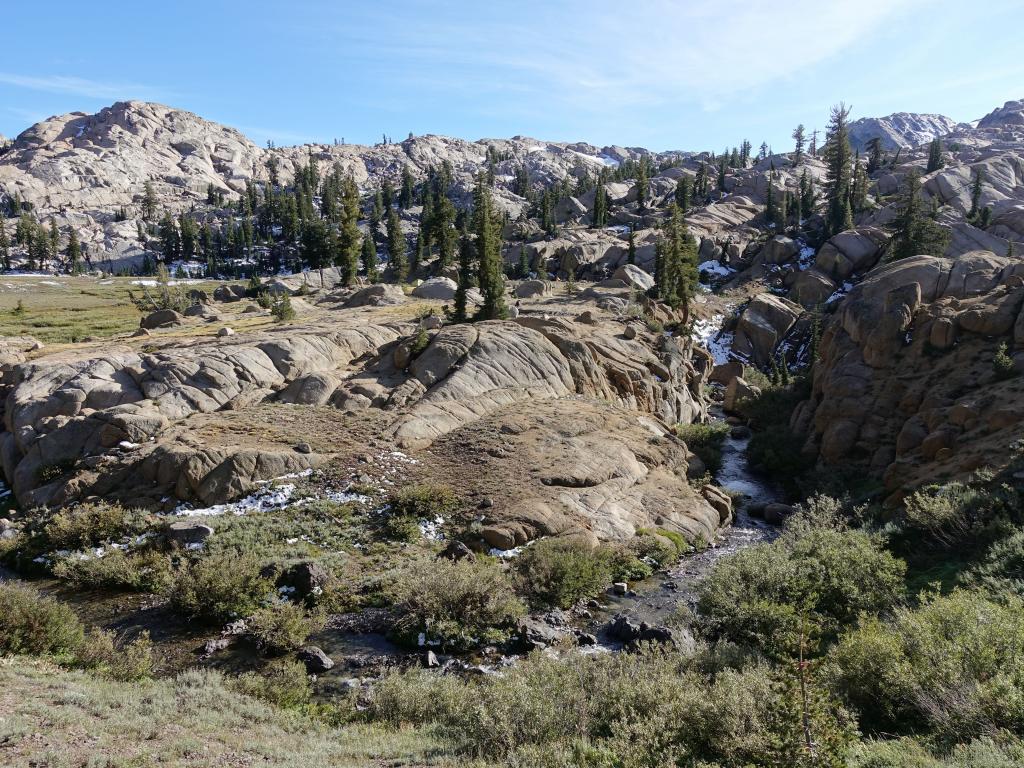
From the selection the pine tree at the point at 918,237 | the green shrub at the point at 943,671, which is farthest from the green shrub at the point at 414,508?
the pine tree at the point at 918,237

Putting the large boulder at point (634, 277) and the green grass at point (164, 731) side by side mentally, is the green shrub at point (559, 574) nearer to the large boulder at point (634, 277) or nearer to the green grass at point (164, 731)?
the green grass at point (164, 731)

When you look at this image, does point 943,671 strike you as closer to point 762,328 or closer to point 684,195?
point 762,328

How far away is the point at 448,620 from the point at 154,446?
18424 mm

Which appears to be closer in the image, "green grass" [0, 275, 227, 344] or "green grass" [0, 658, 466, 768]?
"green grass" [0, 658, 466, 768]

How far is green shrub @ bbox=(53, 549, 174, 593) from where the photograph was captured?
834 inches

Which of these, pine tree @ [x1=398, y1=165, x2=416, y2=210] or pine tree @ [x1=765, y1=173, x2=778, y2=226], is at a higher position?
pine tree @ [x1=398, y1=165, x2=416, y2=210]

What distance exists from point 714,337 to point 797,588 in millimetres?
64505

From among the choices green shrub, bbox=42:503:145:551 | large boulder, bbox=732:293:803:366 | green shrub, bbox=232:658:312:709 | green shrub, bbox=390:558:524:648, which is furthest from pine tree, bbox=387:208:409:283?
green shrub, bbox=232:658:312:709

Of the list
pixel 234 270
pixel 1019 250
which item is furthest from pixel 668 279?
pixel 234 270

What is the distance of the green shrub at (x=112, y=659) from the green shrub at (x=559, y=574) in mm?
12499

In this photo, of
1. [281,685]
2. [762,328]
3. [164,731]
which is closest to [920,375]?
[762,328]

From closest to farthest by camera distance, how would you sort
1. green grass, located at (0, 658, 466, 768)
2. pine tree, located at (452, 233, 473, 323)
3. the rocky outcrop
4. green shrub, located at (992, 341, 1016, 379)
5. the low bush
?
the low bush → green grass, located at (0, 658, 466, 768) → the rocky outcrop → green shrub, located at (992, 341, 1016, 379) → pine tree, located at (452, 233, 473, 323)

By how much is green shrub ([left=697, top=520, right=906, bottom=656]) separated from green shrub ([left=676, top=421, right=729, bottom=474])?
2077cm

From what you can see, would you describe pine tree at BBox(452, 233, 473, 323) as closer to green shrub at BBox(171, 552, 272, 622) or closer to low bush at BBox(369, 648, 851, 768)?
green shrub at BBox(171, 552, 272, 622)
